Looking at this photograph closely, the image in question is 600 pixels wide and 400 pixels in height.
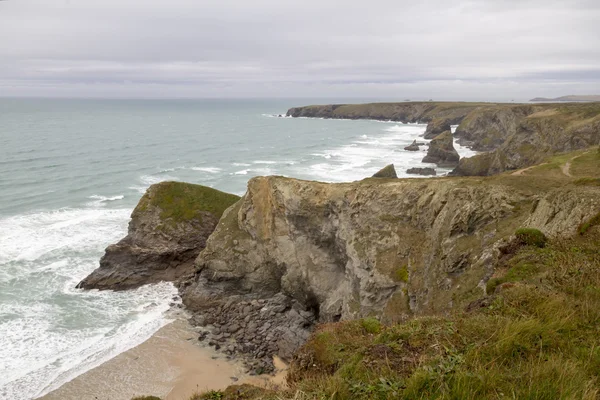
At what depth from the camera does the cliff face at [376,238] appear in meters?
20.9

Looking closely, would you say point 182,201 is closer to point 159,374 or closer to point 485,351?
point 159,374

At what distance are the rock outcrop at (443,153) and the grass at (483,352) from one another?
75.3 metres

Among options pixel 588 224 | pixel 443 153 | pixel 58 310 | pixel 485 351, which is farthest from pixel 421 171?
pixel 485 351

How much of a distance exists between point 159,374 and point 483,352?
2174cm

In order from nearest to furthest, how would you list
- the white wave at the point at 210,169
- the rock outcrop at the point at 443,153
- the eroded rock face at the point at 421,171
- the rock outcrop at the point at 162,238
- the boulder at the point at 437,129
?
1. the rock outcrop at the point at 162,238
2. the eroded rock face at the point at 421,171
3. the white wave at the point at 210,169
4. the rock outcrop at the point at 443,153
5. the boulder at the point at 437,129

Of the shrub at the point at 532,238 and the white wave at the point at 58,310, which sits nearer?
the shrub at the point at 532,238

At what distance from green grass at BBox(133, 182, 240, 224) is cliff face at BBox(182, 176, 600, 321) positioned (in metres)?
6.07

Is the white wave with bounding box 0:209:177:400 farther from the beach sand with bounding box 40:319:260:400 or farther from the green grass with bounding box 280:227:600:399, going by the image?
the green grass with bounding box 280:227:600:399

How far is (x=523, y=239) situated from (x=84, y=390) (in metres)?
23.1

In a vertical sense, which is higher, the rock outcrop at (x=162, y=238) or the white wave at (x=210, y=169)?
the white wave at (x=210, y=169)

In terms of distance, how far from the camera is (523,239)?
53.7 feet

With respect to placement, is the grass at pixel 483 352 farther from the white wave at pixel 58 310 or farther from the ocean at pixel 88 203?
the ocean at pixel 88 203

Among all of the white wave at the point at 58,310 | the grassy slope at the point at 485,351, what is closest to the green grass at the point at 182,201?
the white wave at the point at 58,310

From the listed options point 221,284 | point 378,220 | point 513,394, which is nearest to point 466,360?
point 513,394
